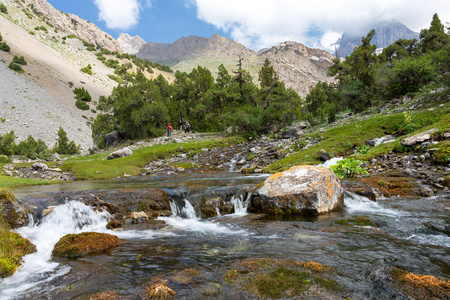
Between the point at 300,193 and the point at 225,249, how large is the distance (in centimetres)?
534

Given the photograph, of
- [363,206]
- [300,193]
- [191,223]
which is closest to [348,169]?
[363,206]

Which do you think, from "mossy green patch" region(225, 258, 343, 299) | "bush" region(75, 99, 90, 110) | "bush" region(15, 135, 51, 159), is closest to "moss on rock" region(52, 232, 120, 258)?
"mossy green patch" region(225, 258, 343, 299)

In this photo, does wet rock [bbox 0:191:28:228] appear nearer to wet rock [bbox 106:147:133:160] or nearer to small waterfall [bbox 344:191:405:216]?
small waterfall [bbox 344:191:405:216]

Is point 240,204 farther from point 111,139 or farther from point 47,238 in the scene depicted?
point 111,139

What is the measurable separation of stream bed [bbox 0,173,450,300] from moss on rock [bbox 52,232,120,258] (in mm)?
313

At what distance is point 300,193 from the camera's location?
11.0 meters

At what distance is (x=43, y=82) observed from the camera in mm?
76562

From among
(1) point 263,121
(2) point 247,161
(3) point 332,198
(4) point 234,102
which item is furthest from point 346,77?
(3) point 332,198

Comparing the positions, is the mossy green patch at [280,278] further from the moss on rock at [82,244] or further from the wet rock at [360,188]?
the wet rock at [360,188]

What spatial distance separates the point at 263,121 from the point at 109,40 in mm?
188788

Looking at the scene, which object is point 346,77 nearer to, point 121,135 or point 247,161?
point 247,161

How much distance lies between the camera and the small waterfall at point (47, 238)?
526 centimetres

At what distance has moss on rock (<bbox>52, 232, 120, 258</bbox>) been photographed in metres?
6.97

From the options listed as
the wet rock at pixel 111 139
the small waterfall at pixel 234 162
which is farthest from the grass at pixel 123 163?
the wet rock at pixel 111 139
